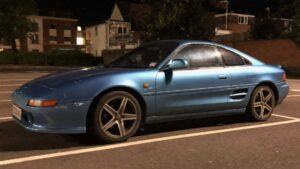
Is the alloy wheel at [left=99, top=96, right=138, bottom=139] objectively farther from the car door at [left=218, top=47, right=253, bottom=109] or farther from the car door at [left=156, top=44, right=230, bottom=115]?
the car door at [left=218, top=47, right=253, bottom=109]

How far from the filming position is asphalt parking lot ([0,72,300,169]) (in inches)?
201

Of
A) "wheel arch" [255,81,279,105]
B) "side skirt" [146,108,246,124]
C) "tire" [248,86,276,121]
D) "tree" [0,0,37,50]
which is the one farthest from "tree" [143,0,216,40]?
"side skirt" [146,108,246,124]

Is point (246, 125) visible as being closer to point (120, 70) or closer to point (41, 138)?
point (120, 70)

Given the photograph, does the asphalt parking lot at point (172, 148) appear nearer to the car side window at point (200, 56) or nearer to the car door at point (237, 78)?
the car door at point (237, 78)

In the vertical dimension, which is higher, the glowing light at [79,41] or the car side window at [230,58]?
the glowing light at [79,41]

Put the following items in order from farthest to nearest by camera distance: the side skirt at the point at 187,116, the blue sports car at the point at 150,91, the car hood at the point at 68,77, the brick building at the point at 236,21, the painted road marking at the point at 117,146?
the brick building at the point at 236,21
the side skirt at the point at 187,116
the car hood at the point at 68,77
the blue sports car at the point at 150,91
the painted road marking at the point at 117,146

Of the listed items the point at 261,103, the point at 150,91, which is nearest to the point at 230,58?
the point at 261,103

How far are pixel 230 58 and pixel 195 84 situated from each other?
1.01m

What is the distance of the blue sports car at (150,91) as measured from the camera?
570 cm

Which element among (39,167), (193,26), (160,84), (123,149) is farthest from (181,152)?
(193,26)

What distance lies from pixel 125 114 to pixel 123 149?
0.56 meters

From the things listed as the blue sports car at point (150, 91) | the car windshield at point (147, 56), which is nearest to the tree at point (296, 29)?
the blue sports car at point (150, 91)

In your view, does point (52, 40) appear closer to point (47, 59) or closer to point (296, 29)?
point (47, 59)

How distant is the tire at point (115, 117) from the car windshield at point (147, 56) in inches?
29.6
